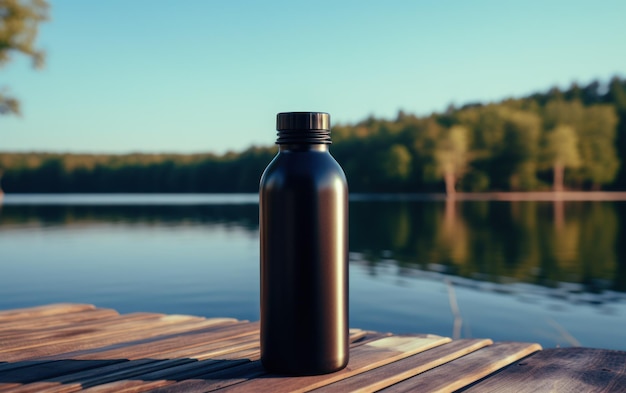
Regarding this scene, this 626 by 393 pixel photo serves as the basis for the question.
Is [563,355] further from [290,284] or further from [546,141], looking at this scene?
[546,141]

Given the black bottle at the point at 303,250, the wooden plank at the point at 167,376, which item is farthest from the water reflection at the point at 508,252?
the black bottle at the point at 303,250

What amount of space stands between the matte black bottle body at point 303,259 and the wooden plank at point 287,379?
55 mm

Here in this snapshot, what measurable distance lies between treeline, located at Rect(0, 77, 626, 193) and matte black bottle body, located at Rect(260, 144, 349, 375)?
90936mm

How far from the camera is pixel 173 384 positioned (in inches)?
73.1

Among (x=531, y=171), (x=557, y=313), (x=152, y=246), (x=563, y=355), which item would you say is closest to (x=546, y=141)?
(x=531, y=171)

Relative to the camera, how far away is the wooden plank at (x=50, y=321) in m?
3.03

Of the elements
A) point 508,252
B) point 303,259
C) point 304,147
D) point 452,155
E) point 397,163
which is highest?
point 452,155

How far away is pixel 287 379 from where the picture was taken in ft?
6.25

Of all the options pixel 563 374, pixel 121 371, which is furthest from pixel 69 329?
pixel 563 374

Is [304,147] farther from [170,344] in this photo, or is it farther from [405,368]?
[170,344]

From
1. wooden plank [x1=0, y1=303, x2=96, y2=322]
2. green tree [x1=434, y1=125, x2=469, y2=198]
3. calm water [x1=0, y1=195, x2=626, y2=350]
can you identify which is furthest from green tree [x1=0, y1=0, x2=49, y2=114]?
green tree [x1=434, y1=125, x2=469, y2=198]

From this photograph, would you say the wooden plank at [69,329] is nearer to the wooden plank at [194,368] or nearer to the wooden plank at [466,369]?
the wooden plank at [194,368]

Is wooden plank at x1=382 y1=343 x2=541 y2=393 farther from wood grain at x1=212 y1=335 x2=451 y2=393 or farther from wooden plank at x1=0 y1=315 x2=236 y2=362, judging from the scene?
wooden plank at x1=0 y1=315 x2=236 y2=362

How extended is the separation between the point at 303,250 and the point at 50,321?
2041mm
